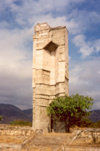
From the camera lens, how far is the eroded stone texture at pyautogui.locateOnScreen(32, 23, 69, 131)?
3669 centimetres

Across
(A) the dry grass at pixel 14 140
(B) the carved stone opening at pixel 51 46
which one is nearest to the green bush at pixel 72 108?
(A) the dry grass at pixel 14 140

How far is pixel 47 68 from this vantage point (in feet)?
129

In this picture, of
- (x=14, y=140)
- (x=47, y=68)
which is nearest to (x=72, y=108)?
(x=14, y=140)

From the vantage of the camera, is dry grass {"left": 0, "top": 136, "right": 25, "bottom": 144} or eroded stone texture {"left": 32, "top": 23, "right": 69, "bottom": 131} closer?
dry grass {"left": 0, "top": 136, "right": 25, "bottom": 144}

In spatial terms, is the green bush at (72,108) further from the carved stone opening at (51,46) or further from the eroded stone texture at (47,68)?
the carved stone opening at (51,46)

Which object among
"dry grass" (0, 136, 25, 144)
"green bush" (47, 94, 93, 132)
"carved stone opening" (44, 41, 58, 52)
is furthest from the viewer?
"carved stone opening" (44, 41, 58, 52)

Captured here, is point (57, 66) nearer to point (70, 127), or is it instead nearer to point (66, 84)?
point (66, 84)


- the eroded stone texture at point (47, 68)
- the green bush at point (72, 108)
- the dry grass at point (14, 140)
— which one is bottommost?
the dry grass at point (14, 140)

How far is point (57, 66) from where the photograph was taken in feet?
126

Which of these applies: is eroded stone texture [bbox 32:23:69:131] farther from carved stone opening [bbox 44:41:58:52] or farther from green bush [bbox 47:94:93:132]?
green bush [bbox 47:94:93:132]

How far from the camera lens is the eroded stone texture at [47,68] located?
36688mm

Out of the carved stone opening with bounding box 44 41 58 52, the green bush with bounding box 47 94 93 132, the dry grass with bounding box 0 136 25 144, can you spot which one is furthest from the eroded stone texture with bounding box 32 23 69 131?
the dry grass with bounding box 0 136 25 144

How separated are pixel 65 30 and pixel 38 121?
1745 centimetres

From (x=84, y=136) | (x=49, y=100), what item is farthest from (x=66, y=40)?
(x=84, y=136)
